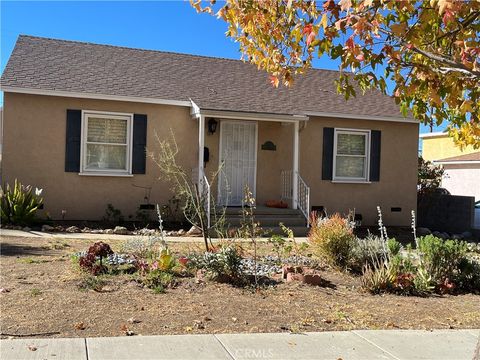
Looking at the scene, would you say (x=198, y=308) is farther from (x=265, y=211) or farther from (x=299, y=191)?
(x=299, y=191)

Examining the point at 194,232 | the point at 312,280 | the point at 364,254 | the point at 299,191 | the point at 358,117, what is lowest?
the point at 312,280

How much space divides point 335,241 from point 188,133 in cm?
668

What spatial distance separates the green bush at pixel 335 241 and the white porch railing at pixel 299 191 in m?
4.97

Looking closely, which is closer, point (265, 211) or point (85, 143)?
point (85, 143)

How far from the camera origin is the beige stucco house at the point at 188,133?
12.7 metres

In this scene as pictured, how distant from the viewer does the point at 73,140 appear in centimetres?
1278

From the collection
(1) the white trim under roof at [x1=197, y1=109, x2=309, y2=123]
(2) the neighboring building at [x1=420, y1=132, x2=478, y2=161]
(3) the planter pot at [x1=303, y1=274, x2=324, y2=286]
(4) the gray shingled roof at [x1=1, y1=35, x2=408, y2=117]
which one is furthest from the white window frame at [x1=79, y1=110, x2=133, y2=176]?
(2) the neighboring building at [x1=420, y1=132, x2=478, y2=161]

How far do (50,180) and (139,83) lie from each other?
337 centimetres

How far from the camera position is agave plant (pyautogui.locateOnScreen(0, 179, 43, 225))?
1180cm

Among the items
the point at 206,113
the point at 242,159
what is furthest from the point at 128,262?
the point at 242,159

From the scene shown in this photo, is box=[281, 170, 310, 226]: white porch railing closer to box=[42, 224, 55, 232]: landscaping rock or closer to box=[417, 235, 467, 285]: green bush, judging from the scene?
box=[417, 235, 467, 285]: green bush

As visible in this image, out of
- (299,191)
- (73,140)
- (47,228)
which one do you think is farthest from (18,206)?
(299,191)

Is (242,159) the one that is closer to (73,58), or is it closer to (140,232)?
(140,232)

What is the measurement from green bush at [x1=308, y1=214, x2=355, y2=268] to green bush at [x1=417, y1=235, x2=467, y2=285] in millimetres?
1055
